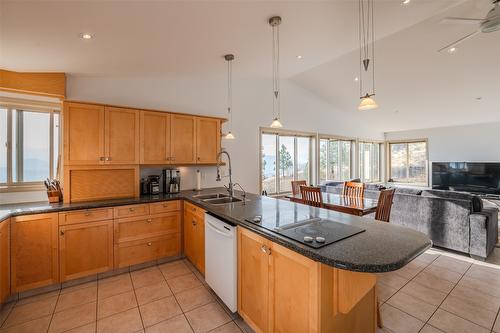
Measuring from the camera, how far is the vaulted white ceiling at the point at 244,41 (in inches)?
70.6

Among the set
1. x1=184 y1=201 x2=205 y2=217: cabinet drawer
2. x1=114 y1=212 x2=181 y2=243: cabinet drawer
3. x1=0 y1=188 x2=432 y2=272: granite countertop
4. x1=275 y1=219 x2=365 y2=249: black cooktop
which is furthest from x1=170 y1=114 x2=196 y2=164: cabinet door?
x1=275 y1=219 x2=365 y2=249: black cooktop

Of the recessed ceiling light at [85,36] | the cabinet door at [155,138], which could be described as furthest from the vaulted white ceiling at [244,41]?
the cabinet door at [155,138]

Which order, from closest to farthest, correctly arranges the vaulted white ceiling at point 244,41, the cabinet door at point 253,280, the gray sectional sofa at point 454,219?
the cabinet door at point 253,280, the vaulted white ceiling at point 244,41, the gray sectional sofa at point 454,219

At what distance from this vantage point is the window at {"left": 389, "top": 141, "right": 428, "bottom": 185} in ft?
24.3

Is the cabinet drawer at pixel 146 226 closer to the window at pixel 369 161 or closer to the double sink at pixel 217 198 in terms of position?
the double sink at pixel 217 198

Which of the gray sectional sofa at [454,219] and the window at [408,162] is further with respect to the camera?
the window at [408,162]

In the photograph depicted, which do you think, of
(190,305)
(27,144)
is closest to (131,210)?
(190,305)

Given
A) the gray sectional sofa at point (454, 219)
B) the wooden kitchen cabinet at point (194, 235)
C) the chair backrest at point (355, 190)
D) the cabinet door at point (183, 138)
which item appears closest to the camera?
the wooden kitchen cabinet at point (194, 235)

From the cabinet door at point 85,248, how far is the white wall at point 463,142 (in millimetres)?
8781

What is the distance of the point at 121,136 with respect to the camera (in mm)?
3016

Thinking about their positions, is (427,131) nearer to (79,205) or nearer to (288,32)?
(288,32)

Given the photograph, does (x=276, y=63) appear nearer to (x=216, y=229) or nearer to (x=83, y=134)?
(x=216, y=229)

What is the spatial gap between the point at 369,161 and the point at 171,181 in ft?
23.5

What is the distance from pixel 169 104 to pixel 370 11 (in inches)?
120
